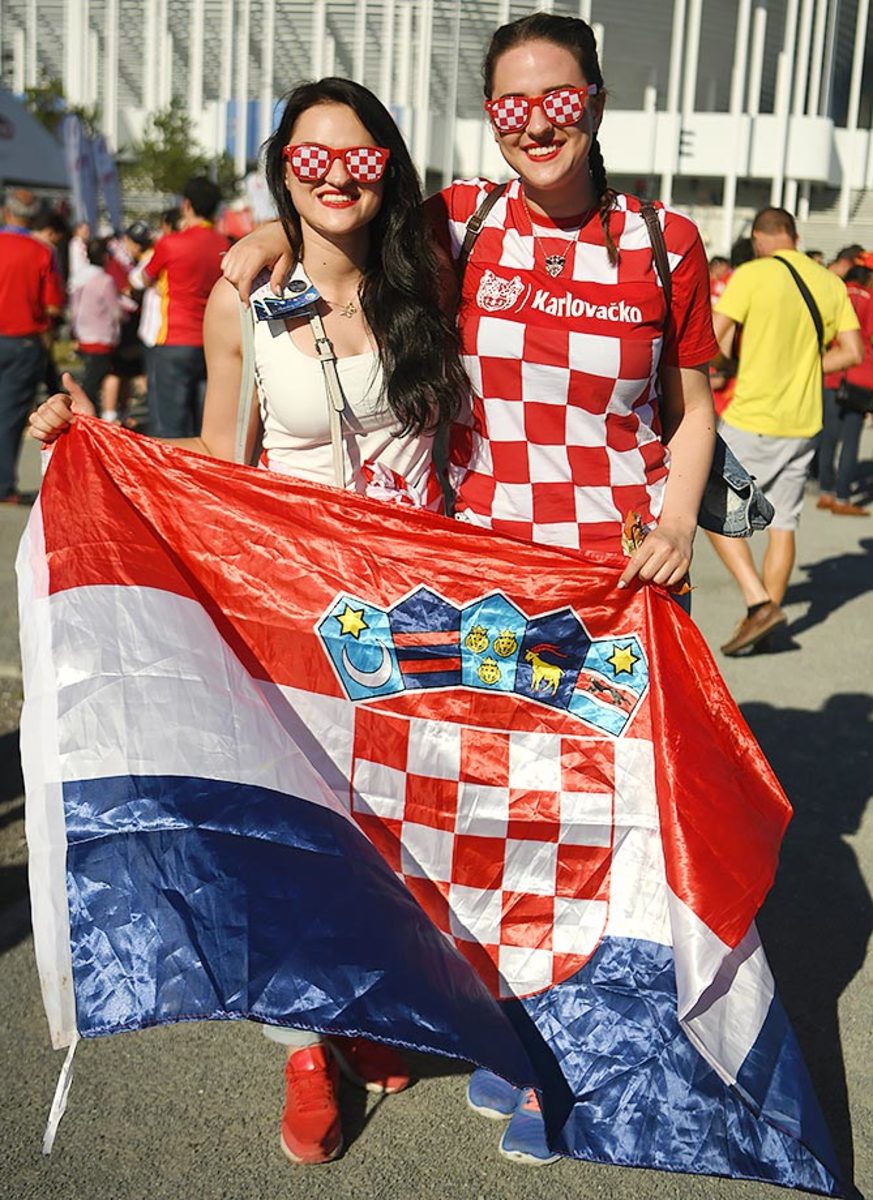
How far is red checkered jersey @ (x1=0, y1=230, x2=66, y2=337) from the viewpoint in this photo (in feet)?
32.5

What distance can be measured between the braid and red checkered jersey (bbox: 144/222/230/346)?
6.74 meters

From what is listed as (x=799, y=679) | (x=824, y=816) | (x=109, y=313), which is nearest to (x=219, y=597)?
(x=824, y=816)

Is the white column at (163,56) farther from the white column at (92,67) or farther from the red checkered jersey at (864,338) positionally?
the red checkered jersey at (864,338)

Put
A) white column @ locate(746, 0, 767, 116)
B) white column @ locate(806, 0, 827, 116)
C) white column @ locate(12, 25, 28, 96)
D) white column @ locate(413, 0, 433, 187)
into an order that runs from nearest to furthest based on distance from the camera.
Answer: white column @ locate(413, 0, 433, 187) < white column @ locate(746, 0, 767, 116) < white column @ locate(806, 0, 827, 116) < white column @ locate(12, 25, 28, 96)

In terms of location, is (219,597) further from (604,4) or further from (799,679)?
(604,4)

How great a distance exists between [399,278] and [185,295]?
23.3 ft

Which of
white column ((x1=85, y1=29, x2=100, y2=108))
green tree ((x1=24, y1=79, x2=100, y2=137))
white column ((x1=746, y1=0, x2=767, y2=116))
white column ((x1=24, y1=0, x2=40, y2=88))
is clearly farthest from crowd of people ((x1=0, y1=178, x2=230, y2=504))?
white column ((x1=24, y1=0, x2=40, y2=88))

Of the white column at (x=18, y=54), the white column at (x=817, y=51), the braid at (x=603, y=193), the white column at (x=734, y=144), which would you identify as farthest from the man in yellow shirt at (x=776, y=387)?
the white column at (x=18, y=54)

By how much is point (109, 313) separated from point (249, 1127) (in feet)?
33.1

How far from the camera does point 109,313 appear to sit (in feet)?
39.5

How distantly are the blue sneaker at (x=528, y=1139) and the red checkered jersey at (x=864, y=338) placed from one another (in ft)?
29.9

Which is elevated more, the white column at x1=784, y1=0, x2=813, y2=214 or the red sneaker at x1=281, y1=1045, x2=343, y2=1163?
the white column at x1=784, y1=0, x2=813, y2=214

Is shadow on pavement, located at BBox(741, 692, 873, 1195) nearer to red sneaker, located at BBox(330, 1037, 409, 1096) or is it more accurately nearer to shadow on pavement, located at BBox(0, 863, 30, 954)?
red sneaker, located at BBox(330, 1037, 409, 1096)

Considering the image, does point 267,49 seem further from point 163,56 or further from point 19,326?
point 19,326
